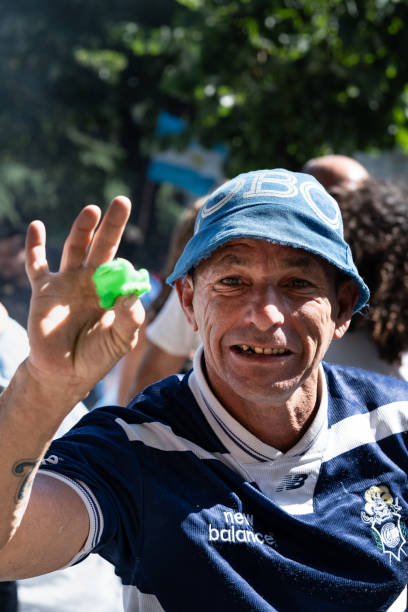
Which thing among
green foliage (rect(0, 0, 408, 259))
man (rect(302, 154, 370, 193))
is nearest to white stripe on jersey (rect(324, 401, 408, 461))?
man (rect(302, 154, 370, 193))

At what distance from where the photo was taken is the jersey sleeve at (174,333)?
3.45m

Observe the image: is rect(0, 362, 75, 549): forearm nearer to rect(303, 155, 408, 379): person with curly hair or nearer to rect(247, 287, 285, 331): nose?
rect(247, 287, 285, 331): nose

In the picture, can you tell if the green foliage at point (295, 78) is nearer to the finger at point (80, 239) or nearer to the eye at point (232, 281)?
the eye at point (232, 281)

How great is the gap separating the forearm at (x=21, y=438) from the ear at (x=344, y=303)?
916mm

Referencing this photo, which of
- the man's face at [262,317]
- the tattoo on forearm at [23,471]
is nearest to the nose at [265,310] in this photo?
the man's face at [262,317]

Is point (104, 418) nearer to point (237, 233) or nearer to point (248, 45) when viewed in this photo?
point (237, 233)

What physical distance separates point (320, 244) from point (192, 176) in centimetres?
834

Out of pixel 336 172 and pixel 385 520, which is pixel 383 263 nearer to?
pixel 336 172

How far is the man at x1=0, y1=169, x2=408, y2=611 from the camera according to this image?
1.54 m

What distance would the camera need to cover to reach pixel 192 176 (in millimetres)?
10062

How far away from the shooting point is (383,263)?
2822mm

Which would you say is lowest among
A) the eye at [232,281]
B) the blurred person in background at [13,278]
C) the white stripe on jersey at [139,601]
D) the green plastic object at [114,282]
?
the blurred person in background at [13,278]

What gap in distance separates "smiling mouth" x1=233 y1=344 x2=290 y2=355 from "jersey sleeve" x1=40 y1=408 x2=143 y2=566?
1.20ft

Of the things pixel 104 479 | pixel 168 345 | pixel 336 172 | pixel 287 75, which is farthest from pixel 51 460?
pixel 287 75
